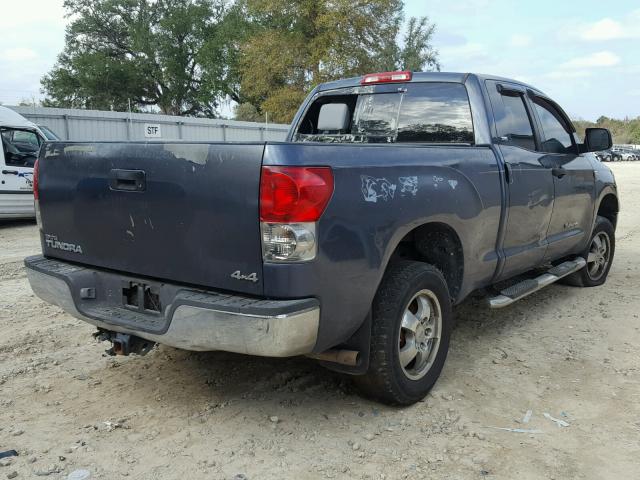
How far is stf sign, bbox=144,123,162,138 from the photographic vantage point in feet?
72.4

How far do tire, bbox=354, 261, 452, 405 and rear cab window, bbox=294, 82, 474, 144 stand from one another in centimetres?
131

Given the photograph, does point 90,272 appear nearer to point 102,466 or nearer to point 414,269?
point 102,466

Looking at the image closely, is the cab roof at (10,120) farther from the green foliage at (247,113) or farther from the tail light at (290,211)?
the green foliage at (247,113)

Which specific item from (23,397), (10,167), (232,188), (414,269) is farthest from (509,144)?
(10,167)

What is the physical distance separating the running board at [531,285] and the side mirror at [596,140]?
42.0 inches

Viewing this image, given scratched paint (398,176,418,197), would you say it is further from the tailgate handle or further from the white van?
the white van

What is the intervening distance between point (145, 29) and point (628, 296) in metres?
41.2

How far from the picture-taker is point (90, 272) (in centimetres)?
329

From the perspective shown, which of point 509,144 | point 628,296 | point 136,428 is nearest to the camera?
point 136,428

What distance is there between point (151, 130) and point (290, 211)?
20.9 meters

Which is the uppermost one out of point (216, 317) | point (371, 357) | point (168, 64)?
point (168, 64)

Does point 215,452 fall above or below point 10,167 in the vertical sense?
below

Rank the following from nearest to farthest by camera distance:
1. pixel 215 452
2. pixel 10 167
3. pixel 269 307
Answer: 1. pixel 269 307
2. pixel 215 452
3. pixel 10 167

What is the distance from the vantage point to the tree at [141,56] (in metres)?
40.5
